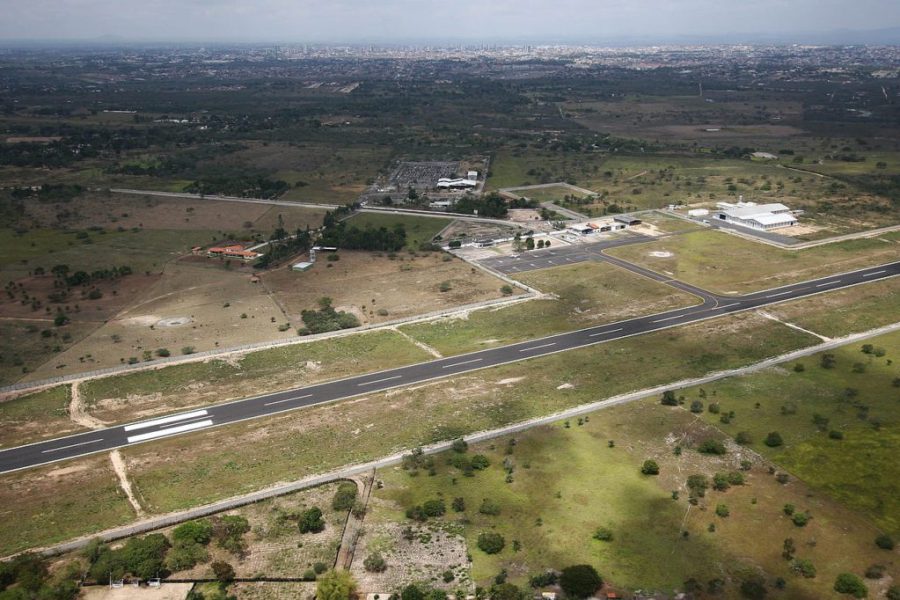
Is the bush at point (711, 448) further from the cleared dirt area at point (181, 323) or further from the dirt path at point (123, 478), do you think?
the cleared dirt area at point (181, 323)

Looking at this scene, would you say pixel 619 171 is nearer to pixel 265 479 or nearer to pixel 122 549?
pixel 265 479

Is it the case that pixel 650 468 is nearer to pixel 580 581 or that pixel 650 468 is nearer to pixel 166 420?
pixel 580 581

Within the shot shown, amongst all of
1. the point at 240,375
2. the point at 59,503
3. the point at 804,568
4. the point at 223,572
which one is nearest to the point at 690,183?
the point at 240,375

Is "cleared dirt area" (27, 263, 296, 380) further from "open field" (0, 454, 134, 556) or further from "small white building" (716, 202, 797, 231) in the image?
"small white building" (716, 202, 797, 231)

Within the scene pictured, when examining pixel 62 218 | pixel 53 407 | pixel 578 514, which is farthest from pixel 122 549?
pixel 62 218

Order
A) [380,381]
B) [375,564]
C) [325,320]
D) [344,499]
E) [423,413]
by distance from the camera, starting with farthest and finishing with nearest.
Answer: [325,320]
[380,381]
[423,413]
[344,499]
[375,564]

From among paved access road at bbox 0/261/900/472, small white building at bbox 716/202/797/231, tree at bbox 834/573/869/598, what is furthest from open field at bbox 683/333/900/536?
small white building at bbox 716/202/797/231
